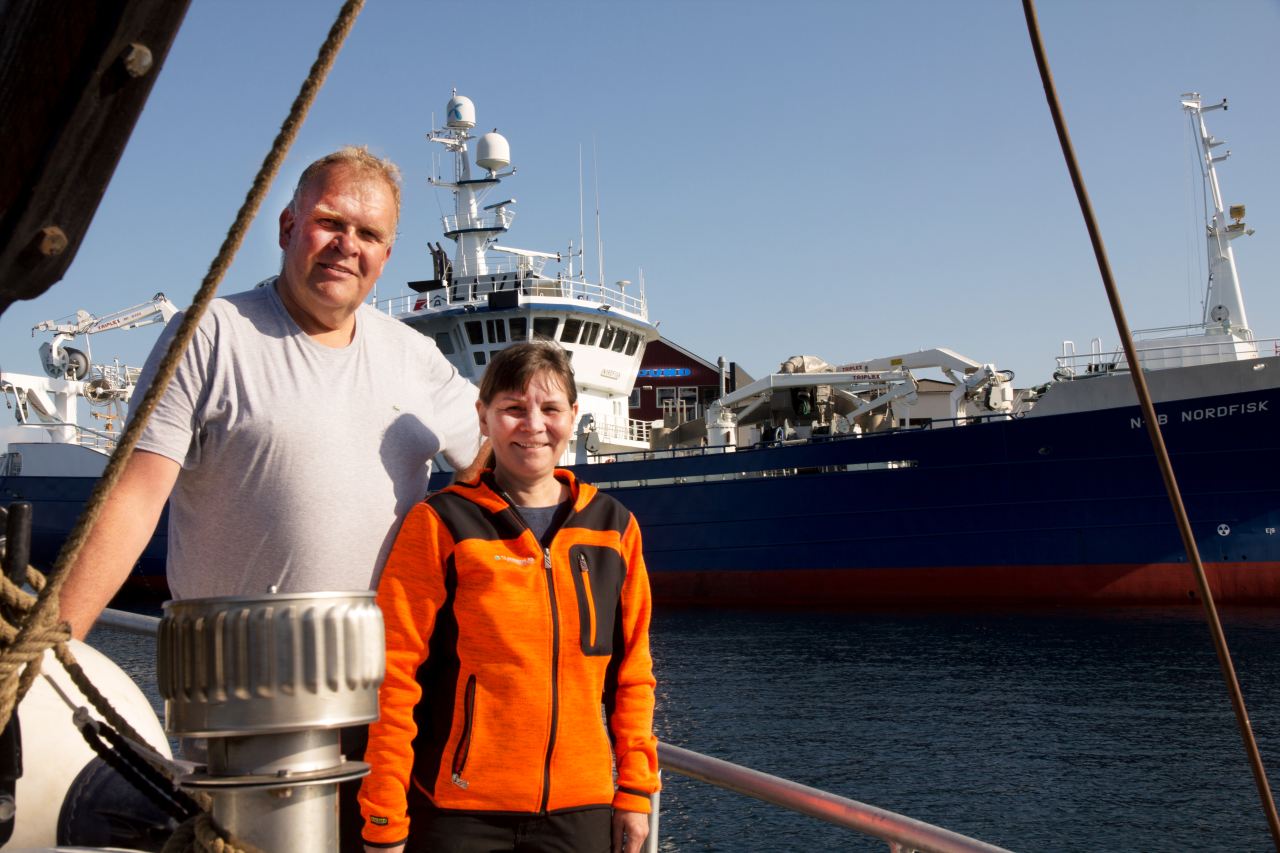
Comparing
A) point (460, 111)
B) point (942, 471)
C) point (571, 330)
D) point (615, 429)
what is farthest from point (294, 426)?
point (460, 111)

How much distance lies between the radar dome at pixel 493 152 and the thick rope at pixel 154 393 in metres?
19.9

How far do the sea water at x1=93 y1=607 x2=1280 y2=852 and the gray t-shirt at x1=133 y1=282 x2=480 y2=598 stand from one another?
4.75m

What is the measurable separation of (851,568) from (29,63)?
15.1 m

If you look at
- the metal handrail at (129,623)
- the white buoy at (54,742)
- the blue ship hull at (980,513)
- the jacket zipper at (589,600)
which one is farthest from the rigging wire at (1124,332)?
the blue ship hull at (980,513)

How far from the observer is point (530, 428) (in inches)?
60.2

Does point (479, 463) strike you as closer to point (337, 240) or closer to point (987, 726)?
point (337, 240)

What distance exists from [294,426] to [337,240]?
0.25 meters

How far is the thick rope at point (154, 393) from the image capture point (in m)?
0.72

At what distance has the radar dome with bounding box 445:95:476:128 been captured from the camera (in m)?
20.5

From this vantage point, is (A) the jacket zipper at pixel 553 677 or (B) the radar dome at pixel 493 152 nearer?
(A) the jacket zipper at pixel 553 677

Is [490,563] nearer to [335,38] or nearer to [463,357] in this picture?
[335,38]

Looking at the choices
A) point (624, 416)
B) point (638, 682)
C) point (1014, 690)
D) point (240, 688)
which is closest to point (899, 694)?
point (1014, 690)

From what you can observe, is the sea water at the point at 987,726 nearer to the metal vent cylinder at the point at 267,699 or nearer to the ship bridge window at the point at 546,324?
the metal vent cylinder at the point at 267,699

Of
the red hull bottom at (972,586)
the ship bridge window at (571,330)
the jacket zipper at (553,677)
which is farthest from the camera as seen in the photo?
the ship bridge window at (571,330)
